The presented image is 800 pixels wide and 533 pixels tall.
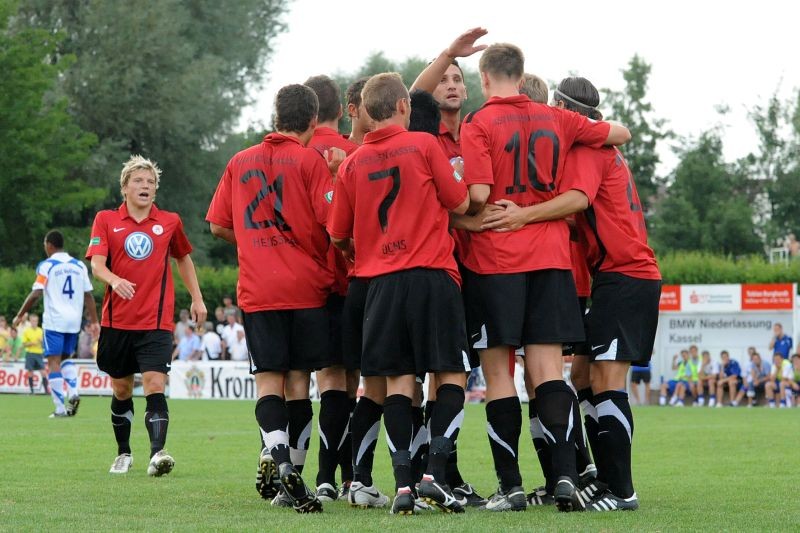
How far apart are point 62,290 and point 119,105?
3149 centimetres

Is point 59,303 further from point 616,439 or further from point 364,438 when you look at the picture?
point 616,439

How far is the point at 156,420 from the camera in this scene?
33.2 ft

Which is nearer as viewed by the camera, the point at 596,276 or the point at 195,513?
the point at 195,513

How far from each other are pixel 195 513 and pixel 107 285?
139 inches

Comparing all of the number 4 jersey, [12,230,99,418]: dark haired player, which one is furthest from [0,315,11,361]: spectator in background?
the number 4 jersey

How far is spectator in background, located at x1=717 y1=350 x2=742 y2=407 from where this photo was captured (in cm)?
2931

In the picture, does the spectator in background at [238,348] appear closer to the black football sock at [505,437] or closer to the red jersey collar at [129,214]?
the red jersey collar at [129,214]

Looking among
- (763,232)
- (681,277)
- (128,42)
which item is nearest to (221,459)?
(681,277)

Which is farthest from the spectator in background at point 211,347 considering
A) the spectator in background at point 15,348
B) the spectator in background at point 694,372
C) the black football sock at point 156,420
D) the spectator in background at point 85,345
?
the black football sock at point 156,420

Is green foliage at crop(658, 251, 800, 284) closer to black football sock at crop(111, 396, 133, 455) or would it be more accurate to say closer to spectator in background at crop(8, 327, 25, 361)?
spectator in background at crop(8, 327, 25, 361)

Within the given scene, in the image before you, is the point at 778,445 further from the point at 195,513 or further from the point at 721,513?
the point at 195,513

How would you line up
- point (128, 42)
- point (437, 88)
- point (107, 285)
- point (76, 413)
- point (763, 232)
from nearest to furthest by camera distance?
point (437, 88) → point (107, 285) → point (76, 413) → point (128, 42) → point (763, 232)

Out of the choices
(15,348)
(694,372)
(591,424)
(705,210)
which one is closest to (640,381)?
(694,372)

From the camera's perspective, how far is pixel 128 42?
47.5m
